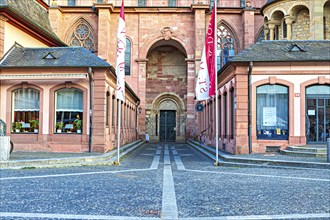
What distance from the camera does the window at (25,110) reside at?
57.8 feet

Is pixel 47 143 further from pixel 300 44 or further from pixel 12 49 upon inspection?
pixel 300 44

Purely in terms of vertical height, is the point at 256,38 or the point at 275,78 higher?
the point at 256,38

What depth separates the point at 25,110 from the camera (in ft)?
58.1

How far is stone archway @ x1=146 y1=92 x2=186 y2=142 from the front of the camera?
37438 mm

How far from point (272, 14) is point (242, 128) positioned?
45.0 feet

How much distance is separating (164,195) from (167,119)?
30.8 m

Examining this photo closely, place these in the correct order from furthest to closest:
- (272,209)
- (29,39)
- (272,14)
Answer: (272,14), (29,39), (272,209)

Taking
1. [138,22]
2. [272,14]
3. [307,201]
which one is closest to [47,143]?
[307,201]

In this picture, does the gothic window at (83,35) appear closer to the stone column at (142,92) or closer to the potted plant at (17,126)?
the stone column at (142,92)

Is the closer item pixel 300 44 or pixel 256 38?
pixel 300 44

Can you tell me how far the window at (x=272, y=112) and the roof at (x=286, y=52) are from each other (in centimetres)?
130

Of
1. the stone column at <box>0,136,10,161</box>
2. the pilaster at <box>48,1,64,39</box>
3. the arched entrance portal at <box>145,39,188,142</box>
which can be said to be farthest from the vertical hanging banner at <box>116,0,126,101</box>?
the pilaster at <box>48,1,64,39</box>

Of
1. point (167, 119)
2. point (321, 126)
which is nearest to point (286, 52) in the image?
point (321, 126)

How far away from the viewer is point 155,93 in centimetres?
3834
